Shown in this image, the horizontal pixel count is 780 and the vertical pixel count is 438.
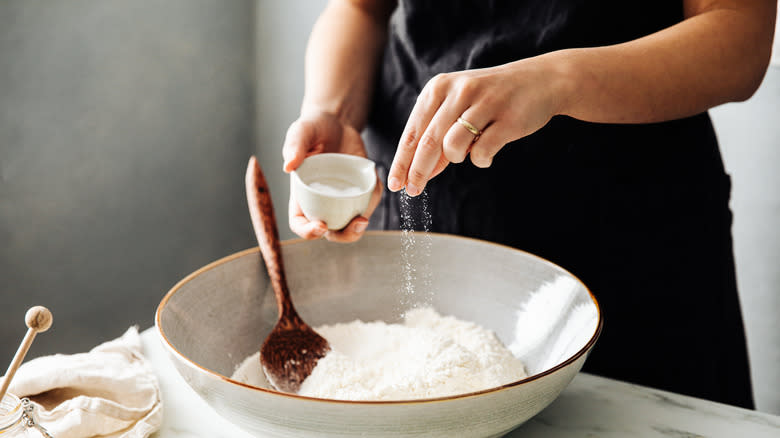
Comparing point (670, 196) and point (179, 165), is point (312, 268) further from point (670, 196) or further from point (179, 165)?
point (179, 165)

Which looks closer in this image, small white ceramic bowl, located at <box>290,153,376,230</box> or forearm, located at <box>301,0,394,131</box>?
small white ceramic bowl, located at <box>290,153,376,230</box>

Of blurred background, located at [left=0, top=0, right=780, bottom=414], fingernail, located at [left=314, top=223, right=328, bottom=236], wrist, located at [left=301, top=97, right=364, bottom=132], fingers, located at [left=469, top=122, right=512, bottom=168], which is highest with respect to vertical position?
fingers, located at [left=469, top=122, right=512, bottom=168]

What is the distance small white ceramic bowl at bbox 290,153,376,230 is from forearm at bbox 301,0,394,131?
0.18 meters

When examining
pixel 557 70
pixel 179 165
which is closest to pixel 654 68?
pixel 557 70

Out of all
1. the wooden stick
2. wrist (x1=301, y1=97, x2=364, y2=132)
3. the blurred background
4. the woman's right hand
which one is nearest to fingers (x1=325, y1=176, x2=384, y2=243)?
the woman's right hand

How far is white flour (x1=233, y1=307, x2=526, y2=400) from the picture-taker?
688mm

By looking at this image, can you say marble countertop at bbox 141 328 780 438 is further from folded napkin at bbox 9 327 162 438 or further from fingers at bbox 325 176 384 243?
fingers at bbox 325 176 384 243

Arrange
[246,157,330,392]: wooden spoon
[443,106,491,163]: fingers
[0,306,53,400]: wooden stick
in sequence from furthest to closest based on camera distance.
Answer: [246,157,330,392]: wooden spoon
[443,106,491,163]: fingers
[0,306,53,400]: wooden stick

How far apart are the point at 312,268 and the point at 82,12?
1.16 m

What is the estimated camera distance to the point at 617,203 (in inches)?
39.8

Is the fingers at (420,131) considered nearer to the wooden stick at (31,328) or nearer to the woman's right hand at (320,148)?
the woman's right hand at (320,148)

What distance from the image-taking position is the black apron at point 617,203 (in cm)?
98

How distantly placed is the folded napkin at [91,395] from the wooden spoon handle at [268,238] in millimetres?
204

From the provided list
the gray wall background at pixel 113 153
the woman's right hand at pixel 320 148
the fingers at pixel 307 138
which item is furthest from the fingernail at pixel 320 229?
the gray wall background at pixel 113 153
